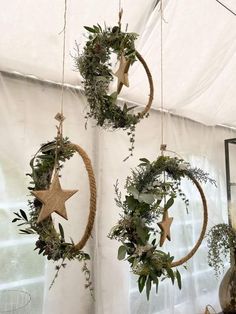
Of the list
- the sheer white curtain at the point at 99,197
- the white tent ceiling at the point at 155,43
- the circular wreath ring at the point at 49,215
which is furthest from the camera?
the sheer white curtain at the point at 99,197

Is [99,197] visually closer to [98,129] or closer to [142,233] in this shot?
[98,129]

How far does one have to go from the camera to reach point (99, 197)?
5.24 feet

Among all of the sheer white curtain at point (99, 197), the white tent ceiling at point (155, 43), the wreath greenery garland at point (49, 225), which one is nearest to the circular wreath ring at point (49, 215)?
the wreath greenery garland at point (49, 225)

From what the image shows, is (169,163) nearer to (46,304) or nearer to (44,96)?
→ (44,96)

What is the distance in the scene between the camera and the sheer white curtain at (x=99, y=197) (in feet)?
4.24

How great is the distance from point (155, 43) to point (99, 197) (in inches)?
31.4

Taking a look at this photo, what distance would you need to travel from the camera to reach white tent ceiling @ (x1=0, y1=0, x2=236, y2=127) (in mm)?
1185

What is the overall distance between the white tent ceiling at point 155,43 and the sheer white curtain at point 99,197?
13 centimetres

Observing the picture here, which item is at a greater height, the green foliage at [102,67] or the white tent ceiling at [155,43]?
the white tent ceiling at [155,43]

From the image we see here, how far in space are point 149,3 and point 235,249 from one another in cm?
138

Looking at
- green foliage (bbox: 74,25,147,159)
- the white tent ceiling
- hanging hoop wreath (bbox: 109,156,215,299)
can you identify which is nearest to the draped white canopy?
the white tent ceiling

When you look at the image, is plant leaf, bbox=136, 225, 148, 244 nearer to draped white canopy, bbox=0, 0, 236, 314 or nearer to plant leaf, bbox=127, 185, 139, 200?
plant leaf, bbox=127, 185, 139, 200

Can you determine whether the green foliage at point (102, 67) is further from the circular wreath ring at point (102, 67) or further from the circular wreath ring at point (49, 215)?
the circular wreath ring at point (49, 215)

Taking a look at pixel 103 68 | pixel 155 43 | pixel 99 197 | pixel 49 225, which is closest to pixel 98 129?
pixel 99 197
